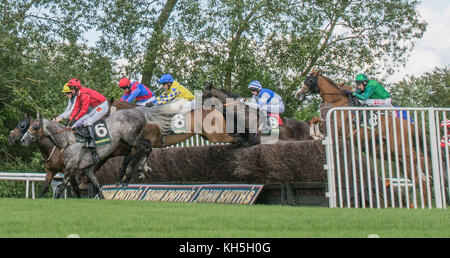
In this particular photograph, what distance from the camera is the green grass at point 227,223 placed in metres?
5.99

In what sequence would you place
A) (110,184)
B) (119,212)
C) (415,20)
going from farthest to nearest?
(415,20), (110,184), (119,212)

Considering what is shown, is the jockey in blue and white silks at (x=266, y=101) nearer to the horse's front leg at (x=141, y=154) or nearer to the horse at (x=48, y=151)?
the horse's front leg at (x=141, y=154)

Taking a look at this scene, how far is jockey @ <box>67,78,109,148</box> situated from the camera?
12875 mm

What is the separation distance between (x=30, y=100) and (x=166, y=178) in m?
7.07

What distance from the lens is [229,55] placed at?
22.3 m

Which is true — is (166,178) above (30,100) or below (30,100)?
below

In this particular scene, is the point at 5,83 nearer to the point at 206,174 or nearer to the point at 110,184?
the point at 110,184

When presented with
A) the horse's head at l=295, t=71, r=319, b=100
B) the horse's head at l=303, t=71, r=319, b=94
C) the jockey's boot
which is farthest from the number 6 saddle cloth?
the horse's head at l=303, t=71, r=319, b=94

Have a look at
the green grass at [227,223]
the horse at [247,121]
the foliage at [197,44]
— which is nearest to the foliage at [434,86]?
the foliage at [197,44]

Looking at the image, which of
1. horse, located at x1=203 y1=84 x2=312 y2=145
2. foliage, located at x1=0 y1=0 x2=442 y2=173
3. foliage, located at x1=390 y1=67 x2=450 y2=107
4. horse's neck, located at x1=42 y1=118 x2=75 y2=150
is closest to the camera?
horse, located at x1=203 y1=84 x2=312 y2=145

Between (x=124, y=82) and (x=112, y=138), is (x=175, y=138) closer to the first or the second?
(x=112, y=138)

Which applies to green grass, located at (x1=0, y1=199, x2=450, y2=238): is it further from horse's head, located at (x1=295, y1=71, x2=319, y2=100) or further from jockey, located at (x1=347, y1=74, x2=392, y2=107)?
horse's head, located at (x1=295, y1=71, x2=319, y2=100)

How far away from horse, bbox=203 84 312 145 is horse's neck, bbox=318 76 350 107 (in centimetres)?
133
